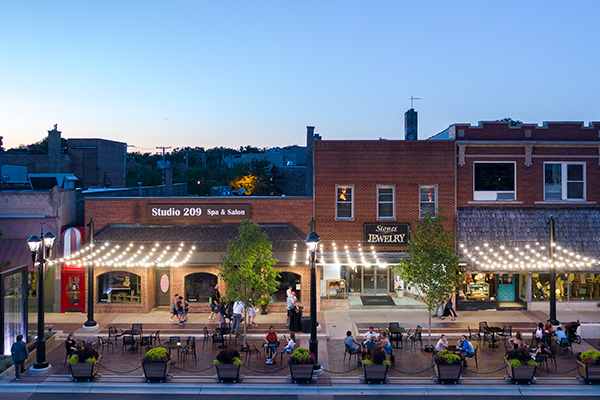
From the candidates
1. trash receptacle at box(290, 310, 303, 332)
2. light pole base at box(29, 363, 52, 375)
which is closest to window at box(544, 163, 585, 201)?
trash receptacle at box(290, 310, 303, 332)

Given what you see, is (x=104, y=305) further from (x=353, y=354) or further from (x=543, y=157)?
(x=543, y=157)

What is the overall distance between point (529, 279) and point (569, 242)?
2771 millimetres

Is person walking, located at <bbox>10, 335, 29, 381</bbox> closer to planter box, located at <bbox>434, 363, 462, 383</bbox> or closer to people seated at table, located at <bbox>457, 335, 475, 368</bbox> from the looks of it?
planter box, located at <bbox>434, 363, 462, 383</bbox>

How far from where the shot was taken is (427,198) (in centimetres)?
2841

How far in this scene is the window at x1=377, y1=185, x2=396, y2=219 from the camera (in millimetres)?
28394

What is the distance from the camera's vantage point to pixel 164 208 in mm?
28406

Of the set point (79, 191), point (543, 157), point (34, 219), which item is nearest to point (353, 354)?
point (543, 157)

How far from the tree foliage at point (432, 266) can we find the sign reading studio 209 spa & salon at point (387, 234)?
19.2 ft

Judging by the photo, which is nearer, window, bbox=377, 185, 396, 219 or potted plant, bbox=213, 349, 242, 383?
potted plant, bbox=213, 349, 242, 383

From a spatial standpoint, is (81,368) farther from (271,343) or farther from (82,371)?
(271,343)

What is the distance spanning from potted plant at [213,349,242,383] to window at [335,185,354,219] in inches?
481

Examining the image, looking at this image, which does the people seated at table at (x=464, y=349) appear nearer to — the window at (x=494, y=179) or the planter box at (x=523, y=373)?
the planter box at (x=523, y=373)

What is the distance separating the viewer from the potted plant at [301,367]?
17.7 m

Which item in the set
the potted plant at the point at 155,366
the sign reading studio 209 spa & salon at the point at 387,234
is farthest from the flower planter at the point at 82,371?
the sign reading studio 209 spa & salon at the point at 387,234
